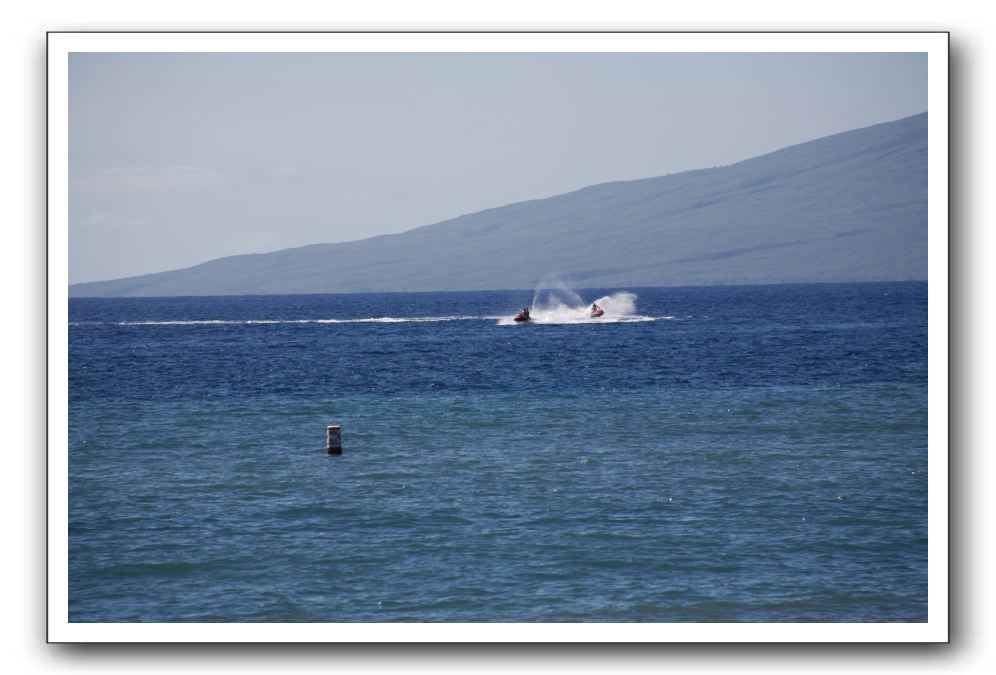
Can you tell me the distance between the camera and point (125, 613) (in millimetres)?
13852

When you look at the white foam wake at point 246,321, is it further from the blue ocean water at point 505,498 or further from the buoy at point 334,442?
the buoy at point 334,442

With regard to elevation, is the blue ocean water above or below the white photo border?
below

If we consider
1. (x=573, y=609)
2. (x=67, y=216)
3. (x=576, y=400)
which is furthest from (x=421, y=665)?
(x=576, y=400)

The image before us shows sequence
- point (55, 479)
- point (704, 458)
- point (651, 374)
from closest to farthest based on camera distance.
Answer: point (55, 479)
point (704, 458)
point (651, 374)

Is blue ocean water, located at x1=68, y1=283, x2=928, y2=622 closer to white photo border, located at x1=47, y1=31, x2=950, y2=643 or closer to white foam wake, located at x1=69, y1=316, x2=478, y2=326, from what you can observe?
white photo border, located at x1=47, y1=31, x2=950, y2=643

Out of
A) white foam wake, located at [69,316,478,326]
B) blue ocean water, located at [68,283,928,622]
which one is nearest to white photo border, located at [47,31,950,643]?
blue ocean water, located at [68,283,928,622]

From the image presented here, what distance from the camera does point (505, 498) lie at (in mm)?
19453

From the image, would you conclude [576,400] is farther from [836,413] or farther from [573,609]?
[573,609]

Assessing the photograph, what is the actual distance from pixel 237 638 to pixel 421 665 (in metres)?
1.88

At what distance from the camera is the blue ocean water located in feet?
47.1

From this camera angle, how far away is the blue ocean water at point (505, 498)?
47.1ft

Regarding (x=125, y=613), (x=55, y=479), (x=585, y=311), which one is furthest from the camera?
(x=585, y=311)

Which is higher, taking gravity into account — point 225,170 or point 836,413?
point 225,170
